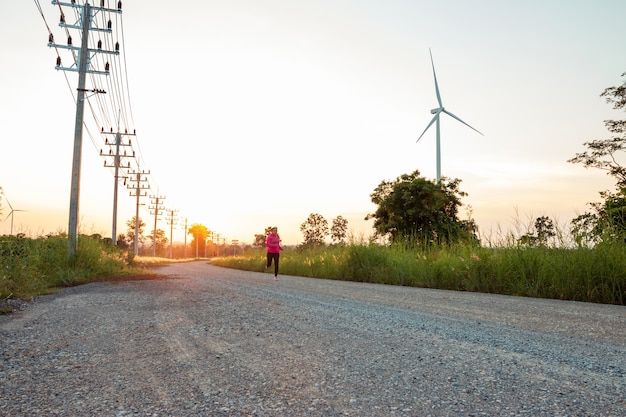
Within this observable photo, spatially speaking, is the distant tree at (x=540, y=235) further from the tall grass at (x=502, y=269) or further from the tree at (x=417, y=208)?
the tree at (x=417, y=208)

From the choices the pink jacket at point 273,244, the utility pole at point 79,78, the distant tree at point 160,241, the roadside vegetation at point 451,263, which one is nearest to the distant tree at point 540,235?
the roadside vegetation at point 451,263

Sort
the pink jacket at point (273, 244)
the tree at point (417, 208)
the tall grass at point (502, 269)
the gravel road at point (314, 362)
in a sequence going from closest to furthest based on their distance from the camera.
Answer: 1. the gravel road at point (314, 362)
2. the tall grass at point (502, 269)
3. the pink jacket at point (273, 244)
4. the tree at point (417, 208)

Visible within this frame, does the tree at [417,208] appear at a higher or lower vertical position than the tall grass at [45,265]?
higher

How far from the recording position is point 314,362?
3.69 metres

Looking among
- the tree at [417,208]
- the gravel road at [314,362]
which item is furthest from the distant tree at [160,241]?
the gravel road at [314,362]

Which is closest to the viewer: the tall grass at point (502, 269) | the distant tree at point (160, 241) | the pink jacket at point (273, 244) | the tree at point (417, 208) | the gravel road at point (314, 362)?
the gravel road at point (314, 362)

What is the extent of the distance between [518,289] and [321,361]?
743 cm

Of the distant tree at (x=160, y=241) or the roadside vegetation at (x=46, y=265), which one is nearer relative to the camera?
the roadside vegetation at (x=46, y=265)

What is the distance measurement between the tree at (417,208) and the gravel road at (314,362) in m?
25.0

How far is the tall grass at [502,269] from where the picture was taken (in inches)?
341

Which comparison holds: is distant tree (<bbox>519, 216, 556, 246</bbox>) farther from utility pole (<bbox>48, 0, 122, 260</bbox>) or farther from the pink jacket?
utility pole (<bbox>48, 0, 122, 260</bbox>)

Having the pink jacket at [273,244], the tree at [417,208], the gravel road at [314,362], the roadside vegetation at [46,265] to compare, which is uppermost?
the tree at [417,208]

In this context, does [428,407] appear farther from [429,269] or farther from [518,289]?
[429,269]

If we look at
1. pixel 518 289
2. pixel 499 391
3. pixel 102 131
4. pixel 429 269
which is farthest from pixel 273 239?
pixel 102 131
